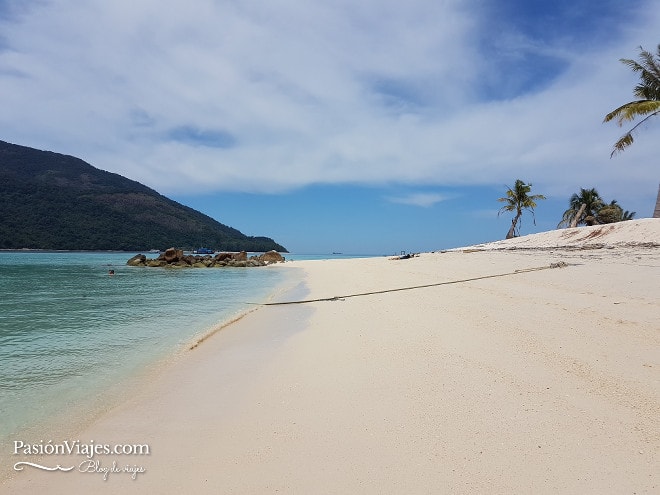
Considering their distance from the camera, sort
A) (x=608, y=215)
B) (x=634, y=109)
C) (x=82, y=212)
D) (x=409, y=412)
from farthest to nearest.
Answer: (x=82, y=212) < (x=608, y=215) < (x=634, y=109) < (x=409, y=412)

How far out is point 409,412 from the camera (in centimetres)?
328

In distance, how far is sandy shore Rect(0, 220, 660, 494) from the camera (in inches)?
94.0

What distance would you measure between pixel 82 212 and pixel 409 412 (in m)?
123

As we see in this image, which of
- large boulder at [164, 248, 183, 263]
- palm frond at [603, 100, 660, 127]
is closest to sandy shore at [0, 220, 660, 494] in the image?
palm frond at [603, 100, 660, 127]

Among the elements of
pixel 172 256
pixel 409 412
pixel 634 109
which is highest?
pixel 634 109

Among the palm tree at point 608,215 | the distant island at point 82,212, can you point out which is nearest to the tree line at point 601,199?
the palm tree at point 608,215

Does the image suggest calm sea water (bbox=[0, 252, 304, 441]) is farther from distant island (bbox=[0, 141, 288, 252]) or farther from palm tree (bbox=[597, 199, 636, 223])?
distant island (bbox=[0, 141, 288, 252])

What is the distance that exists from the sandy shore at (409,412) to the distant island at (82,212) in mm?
105858

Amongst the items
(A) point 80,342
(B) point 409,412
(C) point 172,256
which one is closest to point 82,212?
(C) point 172,256

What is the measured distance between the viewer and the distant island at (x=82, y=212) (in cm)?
9138

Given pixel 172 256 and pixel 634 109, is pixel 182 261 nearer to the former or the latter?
pixel 172 256

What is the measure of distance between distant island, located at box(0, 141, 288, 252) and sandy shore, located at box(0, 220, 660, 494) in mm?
105858

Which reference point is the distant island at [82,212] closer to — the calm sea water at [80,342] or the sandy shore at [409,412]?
the calm sea water at [80,342]

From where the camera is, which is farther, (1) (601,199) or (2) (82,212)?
(2) (82,212)
